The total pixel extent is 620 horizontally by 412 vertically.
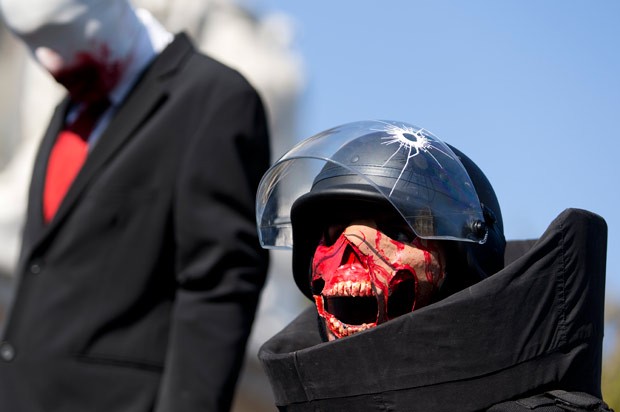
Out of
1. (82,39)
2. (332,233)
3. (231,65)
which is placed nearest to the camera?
(332,233)

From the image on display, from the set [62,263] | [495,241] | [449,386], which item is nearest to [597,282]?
[495,241]

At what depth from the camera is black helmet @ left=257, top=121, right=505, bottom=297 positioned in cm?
289

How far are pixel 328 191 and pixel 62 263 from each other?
3.61 ft

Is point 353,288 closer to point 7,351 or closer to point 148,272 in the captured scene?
point 148,272

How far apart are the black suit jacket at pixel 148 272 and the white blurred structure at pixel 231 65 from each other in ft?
12.6

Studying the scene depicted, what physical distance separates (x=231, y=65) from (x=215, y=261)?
→ 17.9ft

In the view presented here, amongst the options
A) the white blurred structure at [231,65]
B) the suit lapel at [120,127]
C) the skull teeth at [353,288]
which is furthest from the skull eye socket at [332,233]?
the white blurred structure at [231,65]

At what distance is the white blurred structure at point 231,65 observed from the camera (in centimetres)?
825

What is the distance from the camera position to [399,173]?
2910 millimetres

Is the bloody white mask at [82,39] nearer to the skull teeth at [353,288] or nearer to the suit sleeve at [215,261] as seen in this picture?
the suit sleeve at [215,261]

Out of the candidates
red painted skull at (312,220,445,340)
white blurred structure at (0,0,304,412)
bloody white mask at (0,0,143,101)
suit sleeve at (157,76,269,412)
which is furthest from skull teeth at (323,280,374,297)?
white blurred structure at (0,0,304,412)

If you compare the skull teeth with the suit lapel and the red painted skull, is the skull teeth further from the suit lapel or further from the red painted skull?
the suit lapel

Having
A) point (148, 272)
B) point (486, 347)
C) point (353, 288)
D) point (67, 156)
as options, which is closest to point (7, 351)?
point (148, 272)

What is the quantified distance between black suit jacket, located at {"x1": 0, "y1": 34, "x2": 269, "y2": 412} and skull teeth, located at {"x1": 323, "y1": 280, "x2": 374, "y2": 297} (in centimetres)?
83
